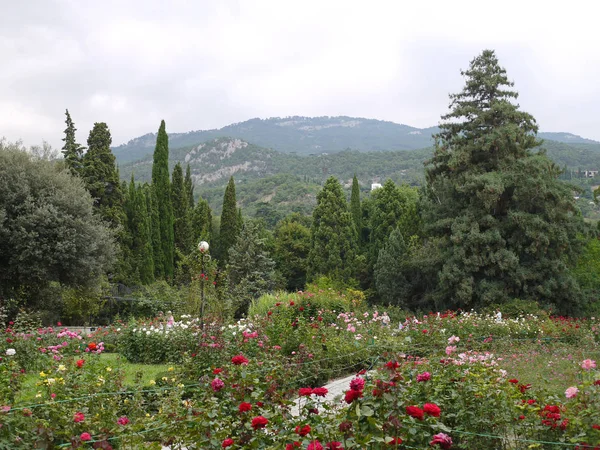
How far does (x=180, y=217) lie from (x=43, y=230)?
16906 millimetres

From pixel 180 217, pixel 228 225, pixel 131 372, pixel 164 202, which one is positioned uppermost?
pixel 164 202

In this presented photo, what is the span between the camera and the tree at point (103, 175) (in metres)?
20.7

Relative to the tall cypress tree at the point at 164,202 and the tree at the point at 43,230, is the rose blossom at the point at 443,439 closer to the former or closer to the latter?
the tree at the point at 43,230

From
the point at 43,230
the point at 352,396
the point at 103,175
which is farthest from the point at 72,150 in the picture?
the point at 352,396

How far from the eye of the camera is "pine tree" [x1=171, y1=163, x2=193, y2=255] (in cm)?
2967

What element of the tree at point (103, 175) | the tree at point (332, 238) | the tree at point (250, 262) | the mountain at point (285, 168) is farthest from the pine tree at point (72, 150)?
the mountain at point (285, 168)

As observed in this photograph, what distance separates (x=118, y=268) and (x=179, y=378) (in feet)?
59.5

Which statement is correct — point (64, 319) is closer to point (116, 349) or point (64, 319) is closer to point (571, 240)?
point (116, 349)

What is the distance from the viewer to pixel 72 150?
2120 centimetres

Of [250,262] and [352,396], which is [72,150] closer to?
[250,262]

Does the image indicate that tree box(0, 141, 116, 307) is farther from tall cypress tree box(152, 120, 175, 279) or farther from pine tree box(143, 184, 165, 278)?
tall cypress tree box(152, 120, 175, 279)

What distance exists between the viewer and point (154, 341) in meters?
8.63

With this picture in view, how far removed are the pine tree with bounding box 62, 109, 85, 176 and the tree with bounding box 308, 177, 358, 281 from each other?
1163 centimetres

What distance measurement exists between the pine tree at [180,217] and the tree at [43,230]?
1489 centimetres
